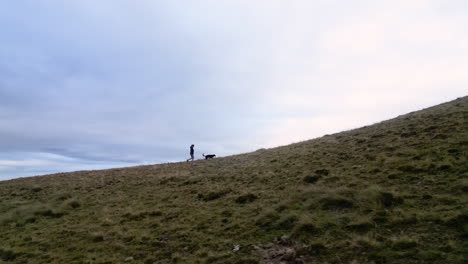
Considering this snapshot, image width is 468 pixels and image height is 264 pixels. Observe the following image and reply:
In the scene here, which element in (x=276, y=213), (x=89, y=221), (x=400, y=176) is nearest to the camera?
(x=276, y=213)

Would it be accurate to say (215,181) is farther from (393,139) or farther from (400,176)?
(393,139)

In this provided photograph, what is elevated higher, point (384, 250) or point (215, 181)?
point (215, 181)

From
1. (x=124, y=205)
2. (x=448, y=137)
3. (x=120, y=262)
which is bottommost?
(x=120, y=262)

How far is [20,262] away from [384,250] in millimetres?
11451

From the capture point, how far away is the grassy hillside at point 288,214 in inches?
288

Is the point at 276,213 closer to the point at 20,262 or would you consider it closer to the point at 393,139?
the point at 20,262

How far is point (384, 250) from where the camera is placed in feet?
21.9

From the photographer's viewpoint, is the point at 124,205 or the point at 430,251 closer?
the point at 430,251

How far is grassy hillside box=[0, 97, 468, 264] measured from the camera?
24.0ft

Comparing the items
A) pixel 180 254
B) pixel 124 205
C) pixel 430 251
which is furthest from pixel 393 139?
pixel 124 205

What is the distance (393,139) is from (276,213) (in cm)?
1238

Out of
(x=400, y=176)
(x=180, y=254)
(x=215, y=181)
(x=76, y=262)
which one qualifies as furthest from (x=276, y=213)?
(x=215, y=181)

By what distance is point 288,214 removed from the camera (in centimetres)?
992

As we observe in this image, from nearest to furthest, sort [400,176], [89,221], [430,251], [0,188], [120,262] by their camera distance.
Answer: [430,251] < [120,262] < [400,176] < [89,221] < [0,188]
